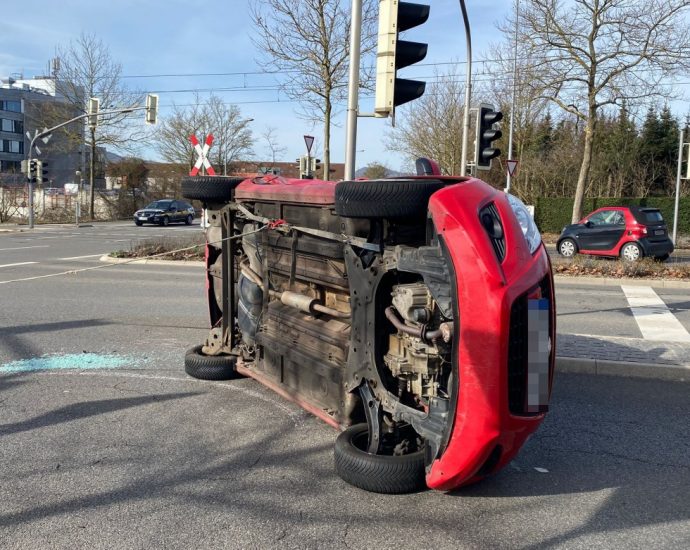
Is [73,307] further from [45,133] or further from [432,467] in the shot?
[45,133]

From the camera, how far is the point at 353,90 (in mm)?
A: 6922

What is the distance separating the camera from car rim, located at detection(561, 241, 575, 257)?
20172mm

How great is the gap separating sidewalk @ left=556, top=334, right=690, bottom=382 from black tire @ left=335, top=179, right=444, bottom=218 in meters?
3.59

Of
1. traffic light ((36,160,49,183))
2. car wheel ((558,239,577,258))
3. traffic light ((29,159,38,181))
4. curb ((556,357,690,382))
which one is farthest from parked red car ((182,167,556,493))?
traffic light ((36,160,49,183))

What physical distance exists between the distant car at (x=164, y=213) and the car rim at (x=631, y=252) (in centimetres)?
2963

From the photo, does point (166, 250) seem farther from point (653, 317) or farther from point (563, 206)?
point (563, 206)

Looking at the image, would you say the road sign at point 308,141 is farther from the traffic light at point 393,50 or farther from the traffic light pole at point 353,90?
the traffic light at point 393,50

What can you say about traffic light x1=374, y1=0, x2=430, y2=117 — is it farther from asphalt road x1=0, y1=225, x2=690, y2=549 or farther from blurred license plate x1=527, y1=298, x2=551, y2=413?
blurred license plate x1=527, y1=298, x2=551, y2=413

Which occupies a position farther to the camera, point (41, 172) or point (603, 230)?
point (41, 172)

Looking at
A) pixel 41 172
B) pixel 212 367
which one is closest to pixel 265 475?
pixel 212 367

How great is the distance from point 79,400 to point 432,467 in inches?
125

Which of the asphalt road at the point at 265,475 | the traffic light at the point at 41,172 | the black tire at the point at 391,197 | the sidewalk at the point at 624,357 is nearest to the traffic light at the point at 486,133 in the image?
the sidewalk at the point at 624,357

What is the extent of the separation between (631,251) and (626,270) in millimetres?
3944

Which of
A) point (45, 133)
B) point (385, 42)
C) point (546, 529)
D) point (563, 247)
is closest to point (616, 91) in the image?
point (563, 247)
